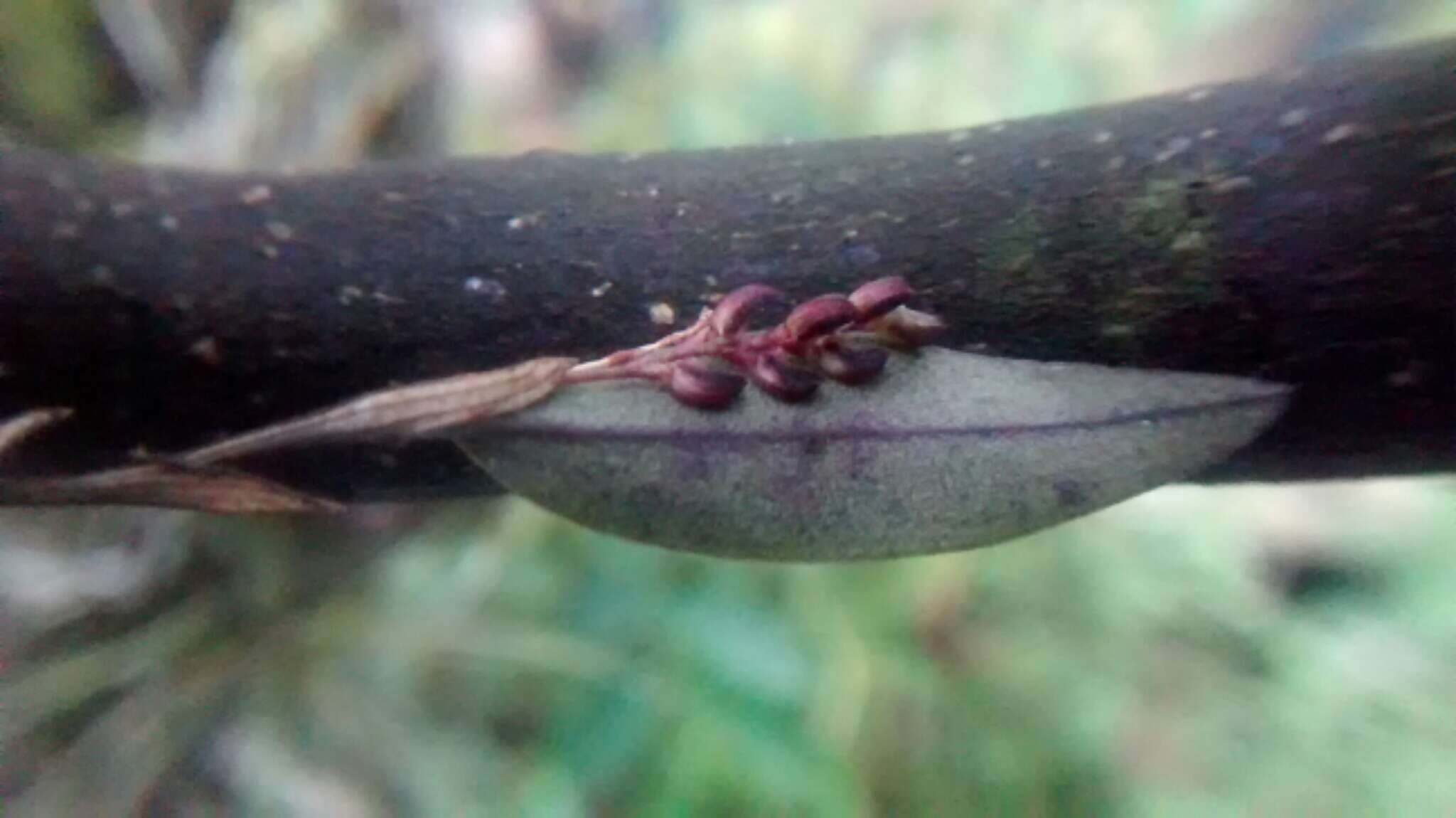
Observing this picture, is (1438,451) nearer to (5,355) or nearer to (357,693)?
(5,355)

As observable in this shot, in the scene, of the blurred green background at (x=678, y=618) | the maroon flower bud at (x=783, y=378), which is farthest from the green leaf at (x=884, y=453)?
the blurred green background at (x=678, y=618)

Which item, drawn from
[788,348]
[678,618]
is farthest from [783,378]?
[678,618]

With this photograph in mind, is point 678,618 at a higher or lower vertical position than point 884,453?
higher

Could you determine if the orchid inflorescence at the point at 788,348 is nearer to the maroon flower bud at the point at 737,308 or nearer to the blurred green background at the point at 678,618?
the maroon flower bud at the point at 737,308

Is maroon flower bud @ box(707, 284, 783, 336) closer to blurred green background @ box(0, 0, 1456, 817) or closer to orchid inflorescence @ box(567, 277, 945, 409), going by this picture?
orchid inflorescence @ box(567, 277, 945, 409)

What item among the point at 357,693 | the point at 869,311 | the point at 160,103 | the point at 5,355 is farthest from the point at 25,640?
the point at 869,311

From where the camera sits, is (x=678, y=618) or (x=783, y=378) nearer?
(x=783, y=378)

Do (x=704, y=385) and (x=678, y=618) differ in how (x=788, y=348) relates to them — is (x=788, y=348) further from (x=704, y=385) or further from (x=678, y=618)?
(x=678, y=618)

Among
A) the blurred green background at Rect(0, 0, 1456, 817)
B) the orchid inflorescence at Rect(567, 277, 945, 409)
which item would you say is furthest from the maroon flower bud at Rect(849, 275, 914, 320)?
the blurred green background at Rect(0, 0, 1456, 817)
